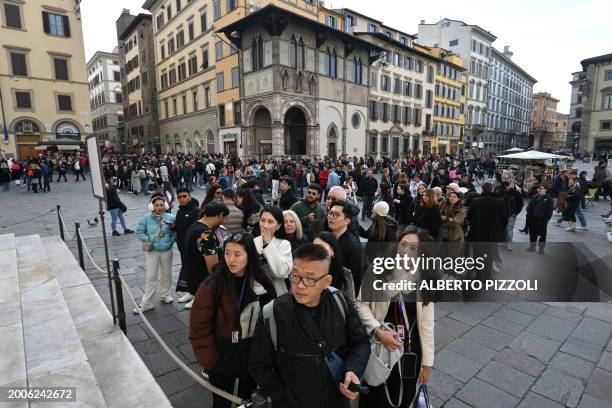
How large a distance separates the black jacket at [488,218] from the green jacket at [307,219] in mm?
2760

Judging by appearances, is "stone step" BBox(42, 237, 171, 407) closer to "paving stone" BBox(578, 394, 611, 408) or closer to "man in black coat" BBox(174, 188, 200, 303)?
"man in black coat" BBox(174, 188, 200, 303)

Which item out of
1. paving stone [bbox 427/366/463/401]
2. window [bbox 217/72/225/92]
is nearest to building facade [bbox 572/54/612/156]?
window [bbox 217/72/225/92]

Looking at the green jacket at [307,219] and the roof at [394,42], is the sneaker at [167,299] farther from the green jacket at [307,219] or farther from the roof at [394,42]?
the roof at [394,42]

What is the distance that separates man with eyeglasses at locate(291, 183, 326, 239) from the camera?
4.50 metres

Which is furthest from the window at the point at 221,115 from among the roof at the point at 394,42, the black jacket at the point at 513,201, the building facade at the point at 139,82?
the black jacket at the point at 513,201

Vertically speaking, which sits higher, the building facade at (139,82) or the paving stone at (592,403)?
the building facade at (139,82)

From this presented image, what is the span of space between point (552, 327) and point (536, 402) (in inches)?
66.2

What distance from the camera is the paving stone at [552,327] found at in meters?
4.02

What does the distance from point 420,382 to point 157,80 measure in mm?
43796

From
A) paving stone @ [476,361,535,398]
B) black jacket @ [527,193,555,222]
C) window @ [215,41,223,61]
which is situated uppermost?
window @ [215,41,223,61]

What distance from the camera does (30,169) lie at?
1627 centimetres

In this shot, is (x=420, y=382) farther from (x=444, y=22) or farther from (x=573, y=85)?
(x=573, y=85)

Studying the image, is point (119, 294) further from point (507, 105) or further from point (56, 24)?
point (507, 105)

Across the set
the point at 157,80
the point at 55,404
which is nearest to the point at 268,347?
the point at 55,404
